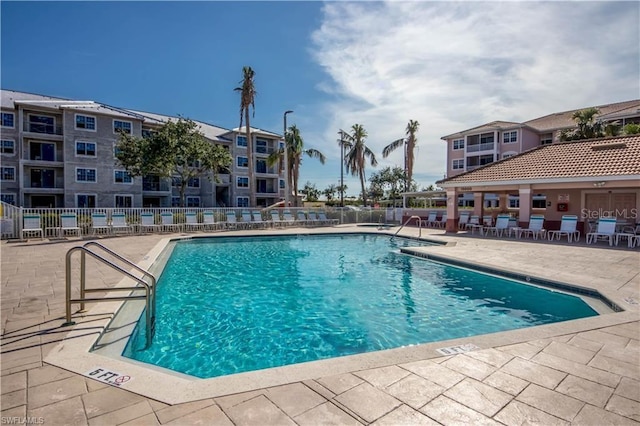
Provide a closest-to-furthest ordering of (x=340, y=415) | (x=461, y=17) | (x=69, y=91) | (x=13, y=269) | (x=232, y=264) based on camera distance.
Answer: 1. (x=340, y=415)
2. (x=13, y=269)
3. (x=461, y=17)
4. (x=232, y=264)
5. (x=69, y=91)

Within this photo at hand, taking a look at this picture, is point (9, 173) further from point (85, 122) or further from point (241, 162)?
point (241, 162)

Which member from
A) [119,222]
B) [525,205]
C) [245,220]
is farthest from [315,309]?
[245,220]

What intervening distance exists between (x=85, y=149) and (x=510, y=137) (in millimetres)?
41902

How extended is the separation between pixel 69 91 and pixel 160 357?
129ft

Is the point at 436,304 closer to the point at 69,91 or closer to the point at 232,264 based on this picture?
the point at 232,264

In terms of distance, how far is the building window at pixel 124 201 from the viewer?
30562mm

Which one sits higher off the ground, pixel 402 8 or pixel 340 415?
pixel 402 8

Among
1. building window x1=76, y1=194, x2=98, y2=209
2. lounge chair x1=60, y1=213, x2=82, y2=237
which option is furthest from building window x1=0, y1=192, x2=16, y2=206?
lounge chair x1=60, y1=213, x2=82, y2=237

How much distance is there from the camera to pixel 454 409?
2.45 m

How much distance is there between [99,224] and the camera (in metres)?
14.9

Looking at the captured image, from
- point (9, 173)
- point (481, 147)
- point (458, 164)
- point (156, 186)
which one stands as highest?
point (481, 147)

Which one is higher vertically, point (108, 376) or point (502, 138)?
point (502, 138)

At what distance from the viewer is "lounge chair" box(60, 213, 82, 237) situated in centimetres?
1400

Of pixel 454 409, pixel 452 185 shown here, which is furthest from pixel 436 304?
pixel 452 185
